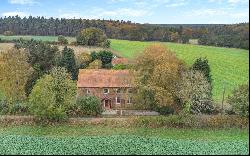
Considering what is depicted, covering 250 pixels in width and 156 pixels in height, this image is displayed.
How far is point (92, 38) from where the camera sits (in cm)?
11569

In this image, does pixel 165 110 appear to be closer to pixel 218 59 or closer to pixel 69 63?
pixel 69 63

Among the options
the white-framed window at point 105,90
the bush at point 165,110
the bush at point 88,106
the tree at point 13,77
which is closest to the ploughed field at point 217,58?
the white-framed window at point 105,90

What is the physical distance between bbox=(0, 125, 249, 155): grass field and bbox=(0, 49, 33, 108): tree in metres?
7.65

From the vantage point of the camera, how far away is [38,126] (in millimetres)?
58750

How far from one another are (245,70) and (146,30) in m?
46.5

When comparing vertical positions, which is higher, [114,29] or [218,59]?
[114,29]

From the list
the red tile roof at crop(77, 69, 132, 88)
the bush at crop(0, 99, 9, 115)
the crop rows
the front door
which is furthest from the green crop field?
the bush at crop(0, 99, 9, 115)

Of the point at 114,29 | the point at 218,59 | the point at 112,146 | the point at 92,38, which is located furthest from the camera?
the point at 114,29

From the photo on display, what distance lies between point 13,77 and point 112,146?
72.2 ft

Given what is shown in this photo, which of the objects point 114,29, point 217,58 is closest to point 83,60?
point 217,58

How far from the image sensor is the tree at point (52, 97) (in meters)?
58.2

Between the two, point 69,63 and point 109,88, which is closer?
point 109,88

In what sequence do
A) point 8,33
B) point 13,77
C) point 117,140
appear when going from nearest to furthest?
1. point 117,140
2. point 13,77
3. point 8,33

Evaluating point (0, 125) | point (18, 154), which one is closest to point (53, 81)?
point (0, 125)
